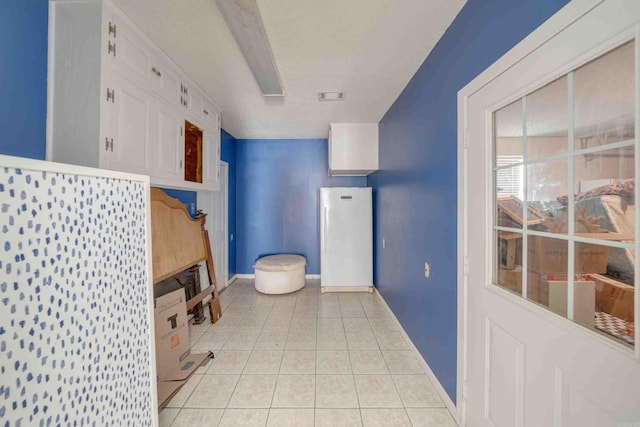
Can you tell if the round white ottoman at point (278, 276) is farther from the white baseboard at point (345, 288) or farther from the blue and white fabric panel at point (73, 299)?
the blue and white fabric panel at point (73, 299)

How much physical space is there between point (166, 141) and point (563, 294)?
8.53 ft

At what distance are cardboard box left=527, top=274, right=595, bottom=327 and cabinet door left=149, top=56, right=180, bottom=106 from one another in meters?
2.64

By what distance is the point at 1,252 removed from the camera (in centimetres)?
63

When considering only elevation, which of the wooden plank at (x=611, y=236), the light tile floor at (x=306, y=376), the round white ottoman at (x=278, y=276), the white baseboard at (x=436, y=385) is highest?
the wooden plank at (x=611, y=236)

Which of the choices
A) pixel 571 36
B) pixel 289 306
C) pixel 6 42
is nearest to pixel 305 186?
pixel 289 306

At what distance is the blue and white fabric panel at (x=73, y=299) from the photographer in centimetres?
65

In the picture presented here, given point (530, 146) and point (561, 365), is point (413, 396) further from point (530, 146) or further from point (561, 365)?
point (530, 146)

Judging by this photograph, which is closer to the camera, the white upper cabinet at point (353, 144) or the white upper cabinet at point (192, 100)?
the white upper cabinet at point (192, 100)

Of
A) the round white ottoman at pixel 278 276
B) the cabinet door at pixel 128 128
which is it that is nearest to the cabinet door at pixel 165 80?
the cabinet door at pixel 128 128

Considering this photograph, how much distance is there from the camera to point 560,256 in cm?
86

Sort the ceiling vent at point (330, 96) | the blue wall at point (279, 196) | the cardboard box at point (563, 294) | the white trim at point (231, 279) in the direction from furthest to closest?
the blue wall at point (279, 196) → the white trim at point (231, 279) → the ceiling vent at point (330, 96) → the cardboard box at point (563, 294)

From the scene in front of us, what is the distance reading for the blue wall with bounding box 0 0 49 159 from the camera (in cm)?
113

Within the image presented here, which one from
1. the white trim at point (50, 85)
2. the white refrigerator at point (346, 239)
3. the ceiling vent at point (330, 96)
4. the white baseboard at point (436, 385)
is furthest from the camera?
the white refrigerator at point (346, 239)

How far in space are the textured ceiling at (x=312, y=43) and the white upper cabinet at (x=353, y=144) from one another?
2.24 feet
